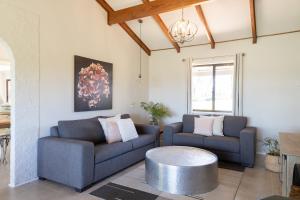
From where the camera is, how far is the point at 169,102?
5.45 m

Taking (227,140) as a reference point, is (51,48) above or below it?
above

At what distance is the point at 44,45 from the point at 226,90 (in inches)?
152

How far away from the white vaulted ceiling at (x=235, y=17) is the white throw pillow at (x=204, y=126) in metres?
1.92

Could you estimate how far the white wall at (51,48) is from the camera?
2.75m

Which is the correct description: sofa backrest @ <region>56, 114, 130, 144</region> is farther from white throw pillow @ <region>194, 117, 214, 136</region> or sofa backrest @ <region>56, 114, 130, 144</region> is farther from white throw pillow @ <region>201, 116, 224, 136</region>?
white throw pillow @ <region>201, 116, 224, 136</region>

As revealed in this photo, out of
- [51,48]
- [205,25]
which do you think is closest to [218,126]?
[205,25]

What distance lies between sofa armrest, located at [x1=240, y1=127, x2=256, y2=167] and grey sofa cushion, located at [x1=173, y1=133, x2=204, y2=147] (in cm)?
72

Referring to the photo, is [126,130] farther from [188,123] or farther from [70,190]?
[188,123]

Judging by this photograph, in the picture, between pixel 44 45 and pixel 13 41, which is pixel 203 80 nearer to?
pixel 44 45

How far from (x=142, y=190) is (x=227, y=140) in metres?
1.93

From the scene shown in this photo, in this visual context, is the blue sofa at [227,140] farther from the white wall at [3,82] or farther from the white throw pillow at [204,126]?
the white wall at [3,82]

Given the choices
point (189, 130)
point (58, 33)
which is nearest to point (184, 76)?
point (189, 130)

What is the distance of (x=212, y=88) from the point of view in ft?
16.2

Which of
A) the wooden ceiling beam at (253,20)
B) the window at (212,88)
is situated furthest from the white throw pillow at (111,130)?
the wooden ceiling beam at (253,20)
